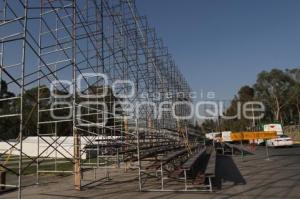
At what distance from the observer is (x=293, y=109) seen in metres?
81.1

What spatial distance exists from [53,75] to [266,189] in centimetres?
607

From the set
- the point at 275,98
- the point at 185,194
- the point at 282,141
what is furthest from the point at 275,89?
the point at 185,194

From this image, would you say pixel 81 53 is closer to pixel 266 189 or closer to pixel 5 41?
pixel 5 41

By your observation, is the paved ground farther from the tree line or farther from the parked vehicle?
the tree line

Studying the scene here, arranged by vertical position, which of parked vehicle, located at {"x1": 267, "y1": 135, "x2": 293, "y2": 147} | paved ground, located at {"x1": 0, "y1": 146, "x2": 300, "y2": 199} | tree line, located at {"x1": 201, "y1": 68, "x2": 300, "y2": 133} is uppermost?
tree line, located at {"x1": 201, "y1": 68, "x2": 300, "y2": 133}

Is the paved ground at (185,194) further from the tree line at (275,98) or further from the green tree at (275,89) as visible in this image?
the green tree at (275,89)

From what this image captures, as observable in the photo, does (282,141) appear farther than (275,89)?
No

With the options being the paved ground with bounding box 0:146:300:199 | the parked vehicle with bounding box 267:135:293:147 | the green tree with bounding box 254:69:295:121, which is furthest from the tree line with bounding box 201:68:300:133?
the paved ground with bounding box 0:146:300:199

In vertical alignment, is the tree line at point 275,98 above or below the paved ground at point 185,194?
above

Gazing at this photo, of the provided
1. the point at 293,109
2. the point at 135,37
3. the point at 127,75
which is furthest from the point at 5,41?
the point at 293,109

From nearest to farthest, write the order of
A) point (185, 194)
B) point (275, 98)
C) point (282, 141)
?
point (185, 194) < point (282, 141) < point (275, 98)

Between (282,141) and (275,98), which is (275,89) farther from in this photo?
(282,141)

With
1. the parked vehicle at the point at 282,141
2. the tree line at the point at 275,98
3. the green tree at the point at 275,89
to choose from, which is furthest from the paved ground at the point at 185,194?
the green tree at the point at 275,89

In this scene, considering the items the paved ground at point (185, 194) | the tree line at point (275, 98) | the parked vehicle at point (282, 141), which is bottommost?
the paved ground at point (185, 194)
